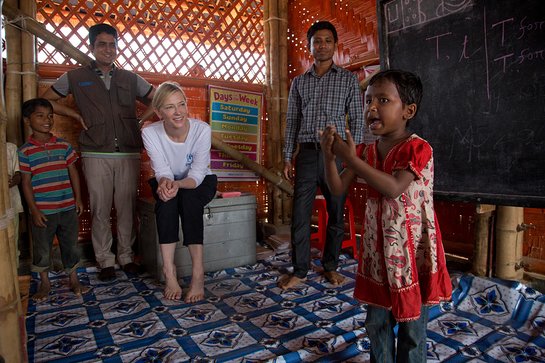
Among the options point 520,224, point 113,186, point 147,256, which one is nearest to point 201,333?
point 147,256

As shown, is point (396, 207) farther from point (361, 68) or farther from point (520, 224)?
point (361, 68)

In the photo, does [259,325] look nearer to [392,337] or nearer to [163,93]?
[392,337]

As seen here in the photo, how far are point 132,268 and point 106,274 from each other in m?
0.14

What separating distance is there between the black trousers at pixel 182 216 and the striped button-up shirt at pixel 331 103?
25.8 inches

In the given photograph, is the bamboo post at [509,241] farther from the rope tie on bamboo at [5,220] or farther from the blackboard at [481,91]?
the rope tie on bamboo at [5,220]

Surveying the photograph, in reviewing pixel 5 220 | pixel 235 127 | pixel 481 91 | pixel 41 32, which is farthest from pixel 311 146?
pixel 41 32

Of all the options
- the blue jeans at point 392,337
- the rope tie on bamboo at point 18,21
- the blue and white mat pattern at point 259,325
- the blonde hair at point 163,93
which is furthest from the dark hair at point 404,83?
the rope tie on bamboo at point 18,21

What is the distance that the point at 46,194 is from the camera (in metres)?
1.86

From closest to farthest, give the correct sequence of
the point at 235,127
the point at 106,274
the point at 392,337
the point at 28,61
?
the point at 392,337
the point at 106,274
the point at 28,61
the point at 235,127

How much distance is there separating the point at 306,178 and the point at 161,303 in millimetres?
948

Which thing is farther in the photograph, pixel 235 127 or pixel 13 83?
pixel 235 127

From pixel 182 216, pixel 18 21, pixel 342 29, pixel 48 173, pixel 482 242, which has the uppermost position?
pixel 342 29

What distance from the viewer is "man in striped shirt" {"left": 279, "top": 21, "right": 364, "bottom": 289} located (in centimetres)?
198

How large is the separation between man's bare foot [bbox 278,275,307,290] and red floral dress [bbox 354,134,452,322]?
0.95 metres
